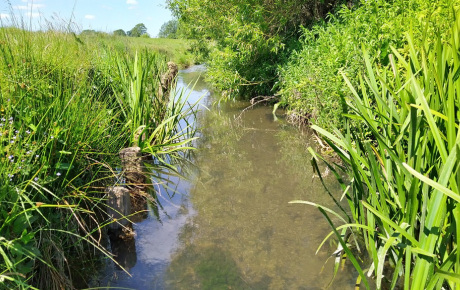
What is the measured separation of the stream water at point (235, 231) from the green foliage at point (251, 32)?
4073 mm

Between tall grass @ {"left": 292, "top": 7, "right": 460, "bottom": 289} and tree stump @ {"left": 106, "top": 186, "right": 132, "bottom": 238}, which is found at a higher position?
tall grass @ {"left": 292, "top": 7, "right": 460, "bottom": 289}

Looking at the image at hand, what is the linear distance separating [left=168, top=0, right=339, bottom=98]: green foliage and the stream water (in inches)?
160

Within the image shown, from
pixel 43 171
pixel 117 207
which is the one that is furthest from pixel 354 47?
pixel 43 171

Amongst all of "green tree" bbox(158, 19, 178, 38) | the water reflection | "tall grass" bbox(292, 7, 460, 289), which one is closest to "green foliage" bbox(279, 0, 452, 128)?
the water reflection

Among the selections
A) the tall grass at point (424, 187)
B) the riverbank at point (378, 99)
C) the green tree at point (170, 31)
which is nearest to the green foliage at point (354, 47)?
the riverbank at point (378, 99)

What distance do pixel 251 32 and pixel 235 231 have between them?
6.55m

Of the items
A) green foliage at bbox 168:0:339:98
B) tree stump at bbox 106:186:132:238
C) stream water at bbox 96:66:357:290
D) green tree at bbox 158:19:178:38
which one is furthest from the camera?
green tree at bbox 158:19:178:38

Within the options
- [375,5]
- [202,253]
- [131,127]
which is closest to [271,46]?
[375,5]

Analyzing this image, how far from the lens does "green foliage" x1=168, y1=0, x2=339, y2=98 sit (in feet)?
32.0

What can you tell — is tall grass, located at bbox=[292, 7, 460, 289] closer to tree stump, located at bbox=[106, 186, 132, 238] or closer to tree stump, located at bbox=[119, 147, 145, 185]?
tree stump, located at bbox=[106, 186, 132, 238]

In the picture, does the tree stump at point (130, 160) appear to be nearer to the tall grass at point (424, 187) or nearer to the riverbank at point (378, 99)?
the riverbank at point (378, 99)

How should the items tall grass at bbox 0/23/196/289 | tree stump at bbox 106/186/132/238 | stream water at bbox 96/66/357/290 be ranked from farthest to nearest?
tree stump at bbox 106/186/132/238, stream water at bbox 96/66/357/290, tall grass at bbox 0/23/196/289

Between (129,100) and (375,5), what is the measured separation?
13.3 ft

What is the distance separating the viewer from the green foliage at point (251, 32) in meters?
9.76
